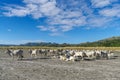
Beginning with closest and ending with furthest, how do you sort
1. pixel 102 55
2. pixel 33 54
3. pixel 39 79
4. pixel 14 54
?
pixel 39 79 → pixel 14 54 → pixel 102 55 → pixel 33 54

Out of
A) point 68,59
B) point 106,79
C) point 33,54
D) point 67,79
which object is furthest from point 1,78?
point 33,54

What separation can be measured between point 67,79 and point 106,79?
2859 millimetres

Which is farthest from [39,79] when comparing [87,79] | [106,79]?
[106,79]

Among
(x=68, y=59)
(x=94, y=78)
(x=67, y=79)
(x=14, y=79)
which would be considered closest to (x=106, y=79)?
(x=94, y=78)

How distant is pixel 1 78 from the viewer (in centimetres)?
1861

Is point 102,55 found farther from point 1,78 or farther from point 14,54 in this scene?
point 1,78

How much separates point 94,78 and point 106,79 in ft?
3.04

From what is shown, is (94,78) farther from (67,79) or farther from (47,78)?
(47,78)

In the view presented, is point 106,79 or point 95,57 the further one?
point 95,57

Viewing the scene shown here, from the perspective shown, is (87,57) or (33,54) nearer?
(87,57)

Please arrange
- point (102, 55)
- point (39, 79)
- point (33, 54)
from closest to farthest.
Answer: point (39, 79)
point (102, 55)
point (33, 54)

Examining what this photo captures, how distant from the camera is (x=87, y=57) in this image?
41156 mm

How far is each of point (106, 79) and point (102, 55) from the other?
74.2 ft

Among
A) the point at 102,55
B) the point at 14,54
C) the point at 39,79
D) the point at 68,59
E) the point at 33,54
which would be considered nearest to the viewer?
the point at 39,79
